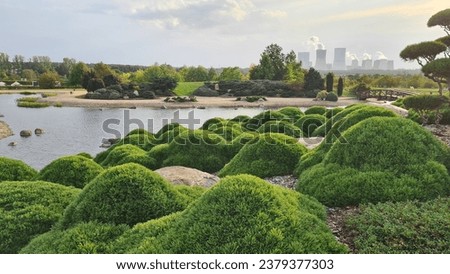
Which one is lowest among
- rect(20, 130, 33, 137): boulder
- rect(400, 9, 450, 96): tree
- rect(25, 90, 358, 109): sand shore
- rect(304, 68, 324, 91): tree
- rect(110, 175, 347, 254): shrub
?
rect(20, 130, 33, 137): boulder

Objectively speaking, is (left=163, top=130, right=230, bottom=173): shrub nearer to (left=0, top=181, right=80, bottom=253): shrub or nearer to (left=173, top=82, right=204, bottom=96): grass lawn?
(left=0, top=181, right=80, bottom=253): shrub

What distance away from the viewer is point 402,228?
5.91 m

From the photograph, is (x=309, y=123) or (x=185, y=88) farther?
(x=185, y=88)

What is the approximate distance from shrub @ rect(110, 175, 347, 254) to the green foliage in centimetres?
62

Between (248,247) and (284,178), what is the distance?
6.96 m

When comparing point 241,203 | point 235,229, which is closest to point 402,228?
point 241,203

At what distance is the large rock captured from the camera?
9.13 metres

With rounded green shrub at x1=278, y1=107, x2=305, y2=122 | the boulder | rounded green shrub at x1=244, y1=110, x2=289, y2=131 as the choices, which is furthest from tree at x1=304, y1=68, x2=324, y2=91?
the boulder

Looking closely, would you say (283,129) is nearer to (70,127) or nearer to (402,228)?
(402,228)

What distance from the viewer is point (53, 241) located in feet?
18.1

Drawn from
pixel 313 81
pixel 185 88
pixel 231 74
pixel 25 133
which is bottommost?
pixel 25 133

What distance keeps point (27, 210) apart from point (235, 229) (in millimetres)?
3937

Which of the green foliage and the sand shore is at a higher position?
the green foliage

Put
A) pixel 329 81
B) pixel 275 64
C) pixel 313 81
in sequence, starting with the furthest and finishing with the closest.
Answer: pixel 275 64 → pixel 313 81 → pixel 329 81
